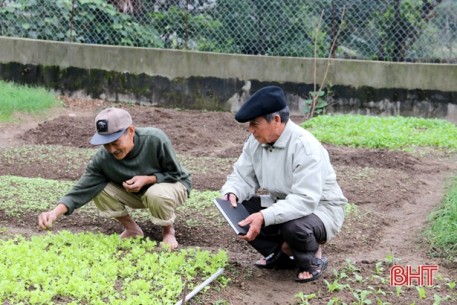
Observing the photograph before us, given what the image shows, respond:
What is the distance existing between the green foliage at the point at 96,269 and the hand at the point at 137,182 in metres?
0.35

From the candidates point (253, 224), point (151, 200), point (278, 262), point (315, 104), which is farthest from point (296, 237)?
point (315, 104)

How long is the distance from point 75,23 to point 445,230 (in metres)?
9.01

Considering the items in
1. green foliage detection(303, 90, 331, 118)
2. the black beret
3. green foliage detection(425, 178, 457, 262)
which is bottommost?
green foliage detection(303, 90, 331, 118)

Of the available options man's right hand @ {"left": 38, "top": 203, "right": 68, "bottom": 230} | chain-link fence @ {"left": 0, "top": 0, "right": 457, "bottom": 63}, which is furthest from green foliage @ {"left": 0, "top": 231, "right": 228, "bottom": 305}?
chain-link fence @ {"left": 0, "top": 0, "right": 457, "bottom": 63}

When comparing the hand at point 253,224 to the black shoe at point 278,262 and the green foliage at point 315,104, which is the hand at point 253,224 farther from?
the green foliage at point 315,104

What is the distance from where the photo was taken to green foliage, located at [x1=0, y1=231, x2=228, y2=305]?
4.61 metres

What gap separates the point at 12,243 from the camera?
5477 millimetres

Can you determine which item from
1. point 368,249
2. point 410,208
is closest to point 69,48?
point 410,208

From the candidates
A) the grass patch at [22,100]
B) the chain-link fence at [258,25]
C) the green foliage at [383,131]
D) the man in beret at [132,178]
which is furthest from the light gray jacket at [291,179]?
the chain-link fence at [258,25]

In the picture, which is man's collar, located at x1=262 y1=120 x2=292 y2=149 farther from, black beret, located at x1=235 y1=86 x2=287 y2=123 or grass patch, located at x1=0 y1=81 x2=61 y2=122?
grass patch, located at x1=0 y1=81 x2=61 y2=122

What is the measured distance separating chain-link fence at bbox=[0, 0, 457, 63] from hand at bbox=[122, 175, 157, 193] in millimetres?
7323

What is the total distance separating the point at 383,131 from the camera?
35.2ft

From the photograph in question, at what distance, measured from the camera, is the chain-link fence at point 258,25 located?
12461 millimetres

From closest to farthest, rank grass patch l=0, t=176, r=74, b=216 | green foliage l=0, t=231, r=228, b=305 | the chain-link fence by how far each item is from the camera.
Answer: green foliage l=0, t=231, r=228, b=305 < grass patch l=0, t=176, r=74, b=216 < the chain-link fence
